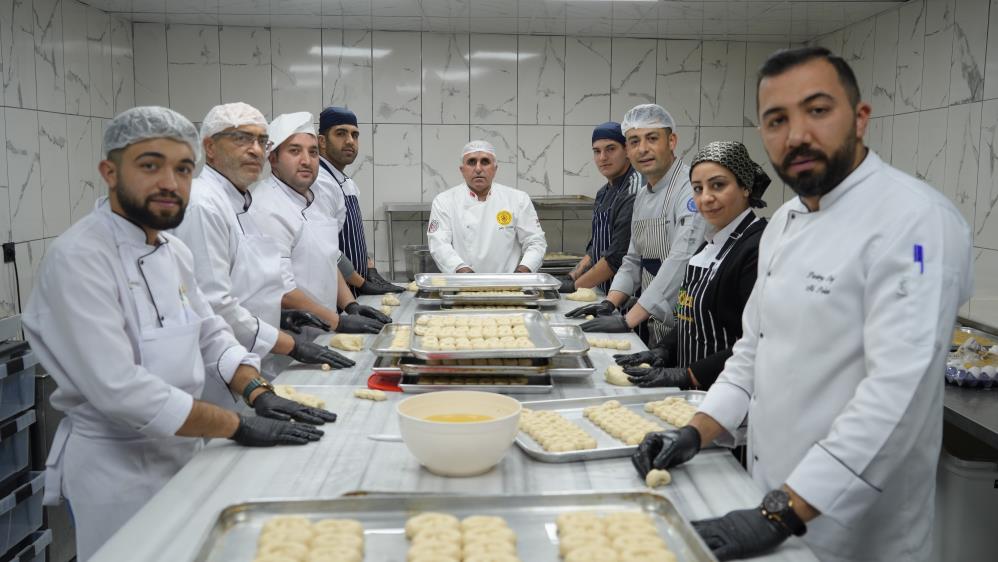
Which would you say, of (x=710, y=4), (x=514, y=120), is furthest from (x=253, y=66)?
(x=710, y=4)

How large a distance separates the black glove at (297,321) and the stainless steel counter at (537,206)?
118 inches

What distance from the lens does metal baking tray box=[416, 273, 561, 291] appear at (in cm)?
374

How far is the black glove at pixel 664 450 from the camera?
61.9 inches

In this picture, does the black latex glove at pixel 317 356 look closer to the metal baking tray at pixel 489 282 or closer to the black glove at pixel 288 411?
the black glove at pixel 288 411

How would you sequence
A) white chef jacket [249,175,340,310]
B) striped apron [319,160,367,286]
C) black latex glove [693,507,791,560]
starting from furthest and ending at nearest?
1. striped apron [319,160,367,286]
2. white chef jacket [249,175,340,310]
3. black latex glove [693,507,791,560]

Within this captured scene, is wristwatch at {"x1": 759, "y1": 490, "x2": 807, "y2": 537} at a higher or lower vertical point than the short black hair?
lower

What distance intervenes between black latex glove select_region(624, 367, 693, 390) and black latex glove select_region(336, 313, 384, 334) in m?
1.23

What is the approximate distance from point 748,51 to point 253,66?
167 inches

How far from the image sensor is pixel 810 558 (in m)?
1.28

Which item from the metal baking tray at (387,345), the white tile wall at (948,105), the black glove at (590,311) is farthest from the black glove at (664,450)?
the white tile wall at (948,105)

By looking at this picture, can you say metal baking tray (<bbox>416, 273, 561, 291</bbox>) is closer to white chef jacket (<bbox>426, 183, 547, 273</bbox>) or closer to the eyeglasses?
white chef jacket (<bbox>426, 183, 547, 273</bbox>)

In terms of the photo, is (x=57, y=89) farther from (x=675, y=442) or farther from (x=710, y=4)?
(x=675, y=442)

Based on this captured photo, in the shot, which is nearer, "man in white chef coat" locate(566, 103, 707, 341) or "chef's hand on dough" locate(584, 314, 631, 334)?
"chef's hand on dough" locate(584, 314, 631, 334)

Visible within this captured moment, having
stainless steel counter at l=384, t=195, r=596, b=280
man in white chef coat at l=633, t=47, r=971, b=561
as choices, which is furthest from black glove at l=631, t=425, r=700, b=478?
stainless steel counter at l=384, t=195, r=596, b=280
